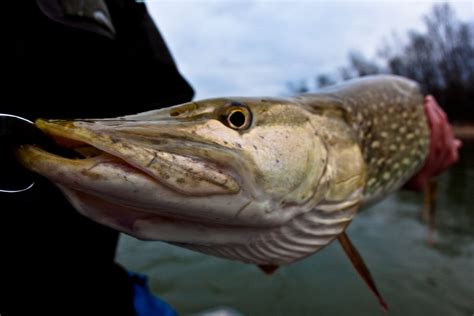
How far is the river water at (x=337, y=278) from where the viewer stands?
3352mm

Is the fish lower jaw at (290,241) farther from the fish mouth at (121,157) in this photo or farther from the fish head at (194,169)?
the fish mouth at (121,157)

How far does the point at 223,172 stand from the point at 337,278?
3.51 m

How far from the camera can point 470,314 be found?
10.4ft

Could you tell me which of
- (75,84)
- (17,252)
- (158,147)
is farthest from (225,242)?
(75,84)

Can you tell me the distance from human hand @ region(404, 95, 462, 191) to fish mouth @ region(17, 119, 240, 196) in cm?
154

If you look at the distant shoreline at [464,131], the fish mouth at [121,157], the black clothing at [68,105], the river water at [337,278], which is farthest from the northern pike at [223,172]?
the distant shoreline at [464,131]

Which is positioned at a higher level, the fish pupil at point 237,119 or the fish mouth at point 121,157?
the fish mouth at point 121,157

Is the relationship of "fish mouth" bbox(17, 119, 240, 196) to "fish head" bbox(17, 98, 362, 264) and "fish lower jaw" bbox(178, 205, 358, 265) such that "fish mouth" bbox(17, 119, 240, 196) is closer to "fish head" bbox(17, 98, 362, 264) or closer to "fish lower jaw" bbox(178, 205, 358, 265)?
"fish head" bbox(17, 98, 362, 264)

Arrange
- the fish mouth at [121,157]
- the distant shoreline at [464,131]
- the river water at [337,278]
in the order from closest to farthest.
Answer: the fish mouth at [121,157] < the river water at [337,278] < the distant shoreline at [464,131]

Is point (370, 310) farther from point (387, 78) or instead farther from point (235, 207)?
point (235, 207)

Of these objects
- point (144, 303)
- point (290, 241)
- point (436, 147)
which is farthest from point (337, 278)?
point (290, 241)

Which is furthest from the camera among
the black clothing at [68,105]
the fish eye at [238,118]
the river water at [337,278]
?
the river water at [337,278]

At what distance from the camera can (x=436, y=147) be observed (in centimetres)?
192

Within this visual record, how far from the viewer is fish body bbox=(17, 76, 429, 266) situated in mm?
605
